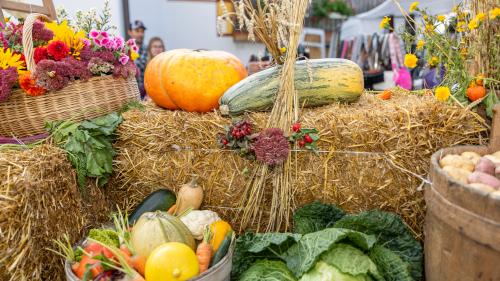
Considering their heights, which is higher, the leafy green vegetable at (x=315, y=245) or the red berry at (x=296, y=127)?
the red berry at (x=296, y=127)

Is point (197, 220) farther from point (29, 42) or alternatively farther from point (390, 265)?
point (29, 42)

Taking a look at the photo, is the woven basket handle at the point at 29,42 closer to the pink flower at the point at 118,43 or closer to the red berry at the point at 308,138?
the pink flower at the point at 118,43

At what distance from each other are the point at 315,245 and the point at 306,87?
3.55 feet

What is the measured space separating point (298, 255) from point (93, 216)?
147 centimetres

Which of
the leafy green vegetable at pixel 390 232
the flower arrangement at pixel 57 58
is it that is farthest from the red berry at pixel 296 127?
the flower arrangement at pixel 57 58

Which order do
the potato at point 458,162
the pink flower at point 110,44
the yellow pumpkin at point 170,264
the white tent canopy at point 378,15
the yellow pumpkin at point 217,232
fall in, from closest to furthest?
the yellow pumpkin at point 170,264 → the potato at point 458,162 → the yellow pumpkin at point 217,232 → the pink flower at point 110,44 → the white tent canopy at point 378,15

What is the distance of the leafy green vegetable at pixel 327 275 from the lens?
1662mm

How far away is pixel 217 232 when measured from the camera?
6.89ft

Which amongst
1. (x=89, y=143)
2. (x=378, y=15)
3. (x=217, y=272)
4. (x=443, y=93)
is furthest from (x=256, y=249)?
(x=378, y=15)

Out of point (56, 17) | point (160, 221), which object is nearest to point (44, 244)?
point (160, 221)

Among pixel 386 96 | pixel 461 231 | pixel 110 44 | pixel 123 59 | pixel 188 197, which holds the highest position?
pixel 110 44

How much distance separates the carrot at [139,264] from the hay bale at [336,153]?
2.59 ft

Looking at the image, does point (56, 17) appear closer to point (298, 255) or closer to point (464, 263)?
point (298, 255)

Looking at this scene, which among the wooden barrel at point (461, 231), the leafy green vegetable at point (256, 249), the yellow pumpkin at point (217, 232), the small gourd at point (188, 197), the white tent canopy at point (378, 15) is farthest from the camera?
the white tent canopy at point (378, 15)
